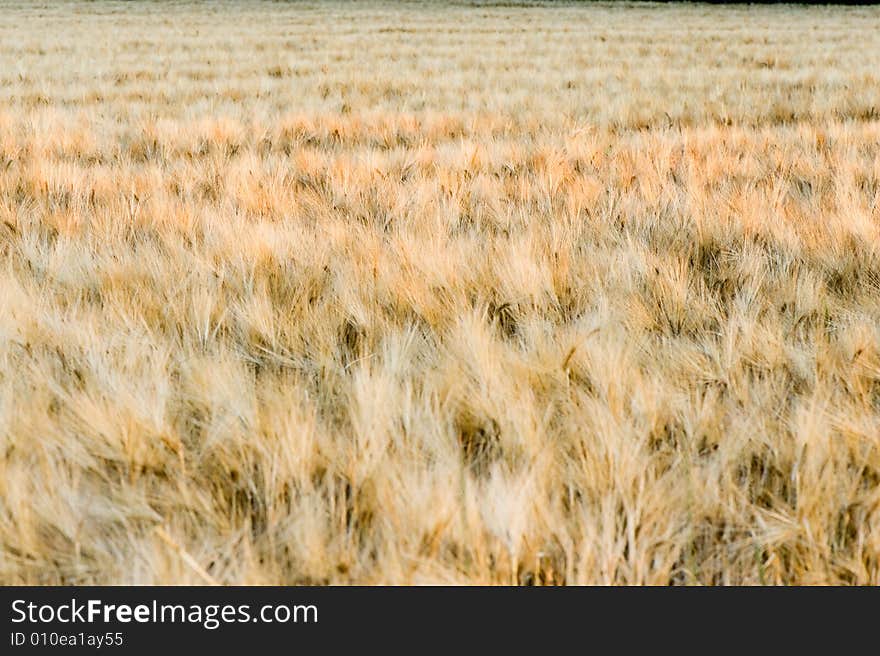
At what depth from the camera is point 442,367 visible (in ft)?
5.21

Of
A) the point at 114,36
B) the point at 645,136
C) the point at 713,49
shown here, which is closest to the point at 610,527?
the point at 645,136

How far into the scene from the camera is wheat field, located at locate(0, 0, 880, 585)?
1.11m

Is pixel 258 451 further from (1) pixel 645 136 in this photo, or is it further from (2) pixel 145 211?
(1) pixel 645 136

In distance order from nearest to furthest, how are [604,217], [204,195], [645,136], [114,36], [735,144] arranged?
[604,217] < [204,195] < [735,144] < [645,136] < [114,36]

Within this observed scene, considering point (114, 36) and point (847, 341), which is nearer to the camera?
point (847, 341)

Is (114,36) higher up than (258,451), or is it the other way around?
(114,36)

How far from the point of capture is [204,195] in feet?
11.4

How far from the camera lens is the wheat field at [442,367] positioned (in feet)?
3.63
